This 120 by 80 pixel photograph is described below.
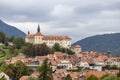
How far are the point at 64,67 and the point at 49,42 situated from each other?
1414 inches

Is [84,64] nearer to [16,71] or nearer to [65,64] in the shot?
[65,64]

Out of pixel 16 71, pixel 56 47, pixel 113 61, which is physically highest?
pixel 56 47

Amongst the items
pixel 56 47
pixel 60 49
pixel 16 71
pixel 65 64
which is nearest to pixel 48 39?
pixel 56 47

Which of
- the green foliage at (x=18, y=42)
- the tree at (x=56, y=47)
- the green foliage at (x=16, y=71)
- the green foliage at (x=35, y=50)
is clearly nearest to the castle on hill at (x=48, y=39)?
the green foliage at (x=18, y=42)

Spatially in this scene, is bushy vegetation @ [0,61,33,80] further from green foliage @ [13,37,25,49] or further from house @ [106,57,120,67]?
green foliage @ [13,37,25,49]

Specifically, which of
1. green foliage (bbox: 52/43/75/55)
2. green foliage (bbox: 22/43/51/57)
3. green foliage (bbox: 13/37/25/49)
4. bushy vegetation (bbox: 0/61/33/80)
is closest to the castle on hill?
green foliage (bbox: 13/37/25/49)

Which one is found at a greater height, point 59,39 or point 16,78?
point 59,39

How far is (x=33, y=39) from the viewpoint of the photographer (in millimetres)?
154625

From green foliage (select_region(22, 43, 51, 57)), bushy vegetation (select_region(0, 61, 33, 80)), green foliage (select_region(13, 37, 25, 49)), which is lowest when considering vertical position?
bushy vegetation (select_region(0, 61, 33, 80))

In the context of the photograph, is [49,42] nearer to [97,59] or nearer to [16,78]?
[97,59]

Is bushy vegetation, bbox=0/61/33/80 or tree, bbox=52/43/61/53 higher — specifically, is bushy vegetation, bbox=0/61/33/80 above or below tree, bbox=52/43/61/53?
below

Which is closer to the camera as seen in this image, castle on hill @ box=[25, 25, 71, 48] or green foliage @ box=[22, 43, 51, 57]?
green foliage @ box=[22, 43, 51, 57]

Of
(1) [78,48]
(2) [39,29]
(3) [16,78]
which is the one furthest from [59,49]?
(3) [16,78]

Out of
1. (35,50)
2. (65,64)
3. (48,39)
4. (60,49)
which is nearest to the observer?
(65,64)
